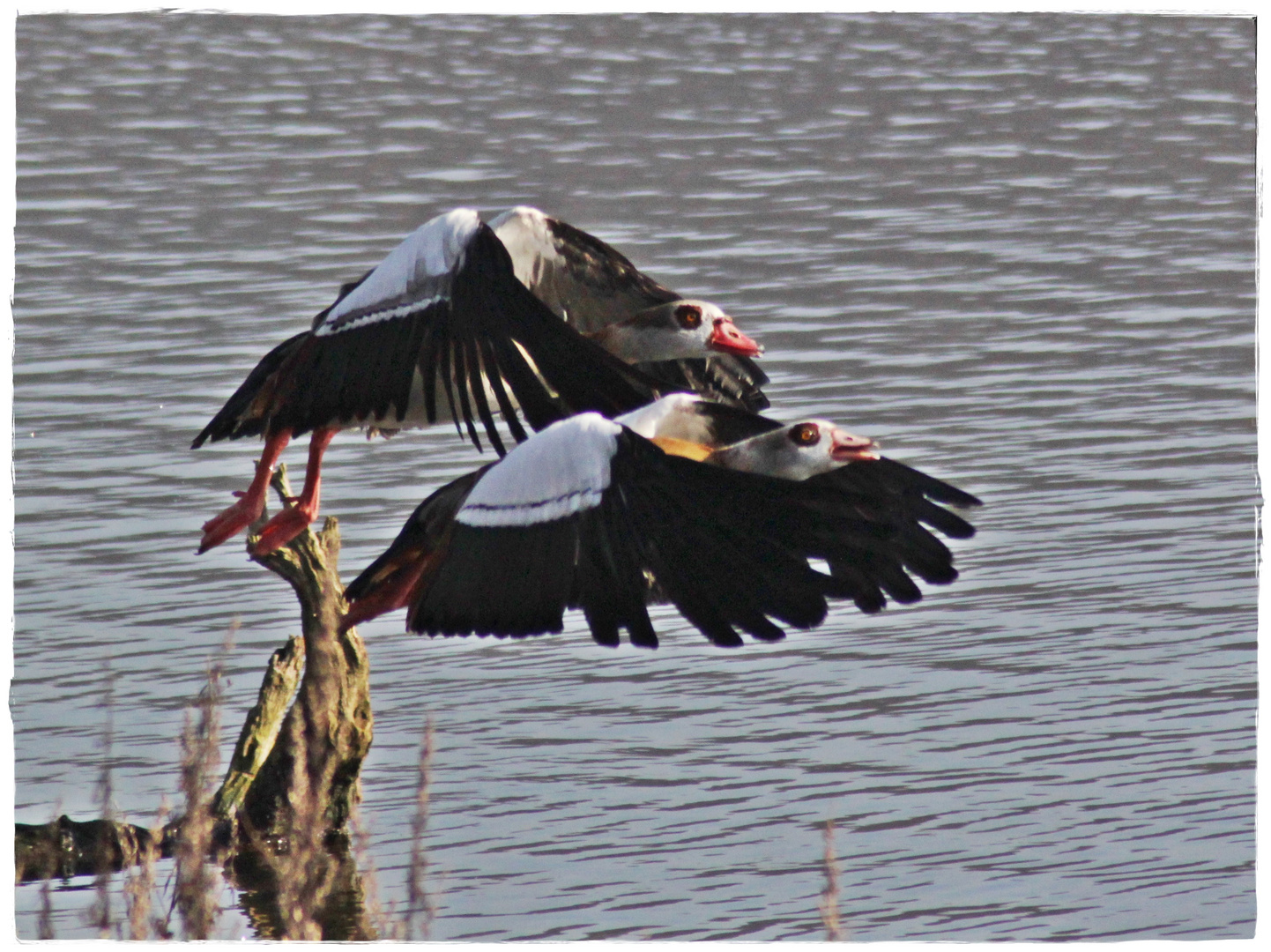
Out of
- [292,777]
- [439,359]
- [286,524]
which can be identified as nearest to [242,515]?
[286,524]

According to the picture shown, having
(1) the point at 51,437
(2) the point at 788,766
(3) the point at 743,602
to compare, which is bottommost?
(2) the point at 788,766

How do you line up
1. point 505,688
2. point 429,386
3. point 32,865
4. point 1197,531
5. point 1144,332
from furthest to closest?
1. point 1144,332
2. point 1197,531
3. point 505,688
4. point 32,865
5. point 429,386

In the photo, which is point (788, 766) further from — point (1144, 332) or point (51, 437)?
point (1144, 332)

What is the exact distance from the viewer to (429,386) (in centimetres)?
761

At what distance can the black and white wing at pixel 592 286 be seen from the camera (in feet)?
28.2

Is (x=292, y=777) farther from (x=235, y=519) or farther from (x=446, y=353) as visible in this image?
(x=446, y=353)

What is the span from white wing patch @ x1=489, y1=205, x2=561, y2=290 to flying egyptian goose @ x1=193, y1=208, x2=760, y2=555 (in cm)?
54

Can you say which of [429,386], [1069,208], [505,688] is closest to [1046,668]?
[505,688]

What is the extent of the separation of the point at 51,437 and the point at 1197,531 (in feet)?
23.3

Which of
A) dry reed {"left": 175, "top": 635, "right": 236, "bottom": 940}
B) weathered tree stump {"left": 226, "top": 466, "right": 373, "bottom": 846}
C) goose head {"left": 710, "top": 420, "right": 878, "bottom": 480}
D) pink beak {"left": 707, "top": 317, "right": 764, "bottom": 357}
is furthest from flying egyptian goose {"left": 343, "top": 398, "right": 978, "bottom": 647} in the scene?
weathered tree stump {"left": 226, "top": 466, "right": 373, "bottom": 846}

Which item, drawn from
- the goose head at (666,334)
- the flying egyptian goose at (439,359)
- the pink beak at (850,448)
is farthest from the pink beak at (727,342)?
the pink beak at (850,448)

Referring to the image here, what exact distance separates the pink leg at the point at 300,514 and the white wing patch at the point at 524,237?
1.03m

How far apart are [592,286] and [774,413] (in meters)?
5.80

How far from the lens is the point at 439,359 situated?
25.1 feet
